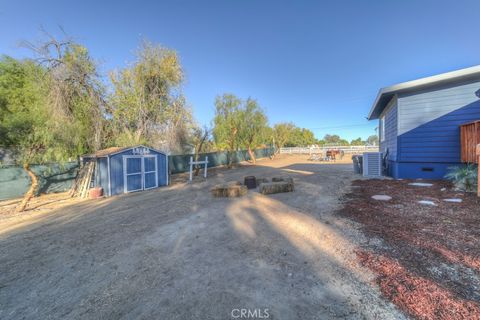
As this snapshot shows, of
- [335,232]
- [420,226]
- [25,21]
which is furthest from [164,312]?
[25,21]

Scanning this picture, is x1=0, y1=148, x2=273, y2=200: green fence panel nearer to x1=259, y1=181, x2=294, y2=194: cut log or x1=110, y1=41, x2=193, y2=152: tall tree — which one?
x1=110, y1=41, x2=193, y2=152: tall tree

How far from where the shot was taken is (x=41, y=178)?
772cm

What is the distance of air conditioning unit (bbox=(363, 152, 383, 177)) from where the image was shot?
883 cm

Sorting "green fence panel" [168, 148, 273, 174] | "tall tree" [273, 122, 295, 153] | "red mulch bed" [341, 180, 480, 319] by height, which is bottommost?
"red mulch bed" [341, 180, 480, 319]

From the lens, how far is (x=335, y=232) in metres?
3.14

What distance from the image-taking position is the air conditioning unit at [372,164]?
8.83 metres

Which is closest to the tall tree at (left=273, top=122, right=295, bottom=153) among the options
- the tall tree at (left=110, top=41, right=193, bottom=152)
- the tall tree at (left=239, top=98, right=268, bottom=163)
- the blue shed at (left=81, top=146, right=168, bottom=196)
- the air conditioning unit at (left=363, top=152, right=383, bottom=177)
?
the tall tree at (left=239, top=98, right=268, bottom=163)

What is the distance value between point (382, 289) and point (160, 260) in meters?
2.49

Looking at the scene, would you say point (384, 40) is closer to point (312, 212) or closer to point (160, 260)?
point (312, 212)

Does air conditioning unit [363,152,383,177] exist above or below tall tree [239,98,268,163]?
below

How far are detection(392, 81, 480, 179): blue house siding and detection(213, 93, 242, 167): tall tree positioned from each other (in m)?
12.0

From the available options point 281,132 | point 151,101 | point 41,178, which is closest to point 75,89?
point 151,101

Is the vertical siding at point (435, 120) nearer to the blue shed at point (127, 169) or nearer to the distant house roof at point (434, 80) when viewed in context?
the distant house roof at point (434, 80)

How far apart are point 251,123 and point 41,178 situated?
1535cm
